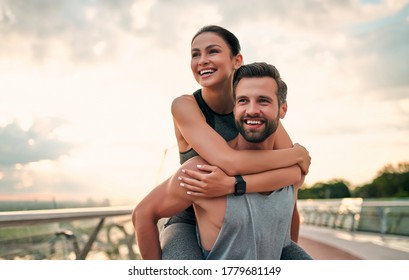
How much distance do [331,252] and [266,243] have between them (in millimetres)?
7094

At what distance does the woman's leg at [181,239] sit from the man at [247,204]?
39 mm

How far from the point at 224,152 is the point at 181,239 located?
0.35 meters

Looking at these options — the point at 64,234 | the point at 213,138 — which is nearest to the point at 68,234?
the point at 64,234

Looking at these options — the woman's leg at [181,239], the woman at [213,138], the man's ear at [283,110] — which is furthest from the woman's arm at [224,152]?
the woman's leg at [181,239]

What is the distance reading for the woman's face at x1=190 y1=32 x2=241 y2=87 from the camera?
202cm

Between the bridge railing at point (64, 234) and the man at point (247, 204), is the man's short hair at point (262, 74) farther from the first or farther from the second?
the bridge railing at point (64, 234)

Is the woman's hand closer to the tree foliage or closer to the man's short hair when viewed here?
the man's short hair

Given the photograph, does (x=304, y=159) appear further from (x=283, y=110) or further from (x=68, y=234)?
(x=68, y=234)

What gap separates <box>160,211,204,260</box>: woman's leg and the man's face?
0.42m

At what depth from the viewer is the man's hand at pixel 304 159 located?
1.87 m

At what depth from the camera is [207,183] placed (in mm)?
1607

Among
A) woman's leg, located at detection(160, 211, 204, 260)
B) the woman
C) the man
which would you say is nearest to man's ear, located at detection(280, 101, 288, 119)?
the man

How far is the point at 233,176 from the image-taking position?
169cm
